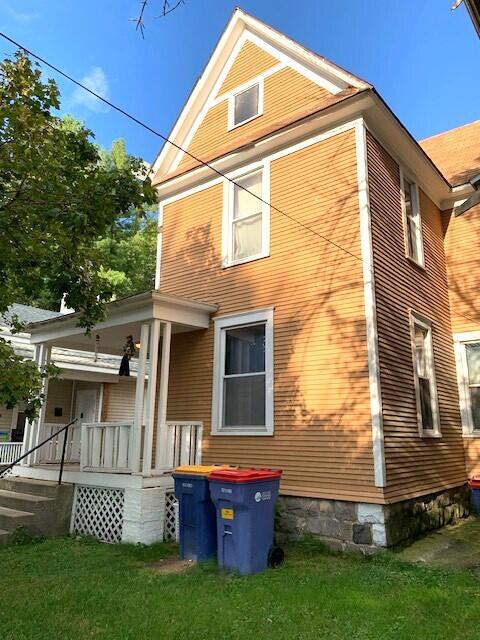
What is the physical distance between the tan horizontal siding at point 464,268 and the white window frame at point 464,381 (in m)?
0.16

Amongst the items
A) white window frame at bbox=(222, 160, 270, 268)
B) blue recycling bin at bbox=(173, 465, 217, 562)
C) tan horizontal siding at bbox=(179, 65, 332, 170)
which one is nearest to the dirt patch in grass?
blue recycling bin at bbox=(173, 465, 217, 562)

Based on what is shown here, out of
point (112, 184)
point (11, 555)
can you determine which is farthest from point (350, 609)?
point (112, 184)

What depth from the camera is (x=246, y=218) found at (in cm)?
914

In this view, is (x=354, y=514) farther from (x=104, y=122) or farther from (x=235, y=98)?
(x=235, y=98)

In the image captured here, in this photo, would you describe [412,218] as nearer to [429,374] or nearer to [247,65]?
[429,374]

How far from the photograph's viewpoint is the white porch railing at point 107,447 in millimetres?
7824

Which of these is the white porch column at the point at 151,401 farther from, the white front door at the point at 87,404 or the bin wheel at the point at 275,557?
the white front door at the point at 87,404

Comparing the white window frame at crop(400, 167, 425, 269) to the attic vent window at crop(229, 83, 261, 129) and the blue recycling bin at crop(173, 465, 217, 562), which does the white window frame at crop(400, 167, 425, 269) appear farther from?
the blue recycling bin at crop(173, 465, 217, 562)

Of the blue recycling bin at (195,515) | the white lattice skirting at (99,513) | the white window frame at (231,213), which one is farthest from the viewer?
the white window frame at (231,213)

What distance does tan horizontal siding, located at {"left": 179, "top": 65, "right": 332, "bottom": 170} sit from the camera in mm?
8867

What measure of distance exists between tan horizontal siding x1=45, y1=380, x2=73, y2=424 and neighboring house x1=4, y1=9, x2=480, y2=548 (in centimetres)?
517

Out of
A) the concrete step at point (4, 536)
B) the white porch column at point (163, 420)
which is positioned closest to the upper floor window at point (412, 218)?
the white porch column at point (163, 420)

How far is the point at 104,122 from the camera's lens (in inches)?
328

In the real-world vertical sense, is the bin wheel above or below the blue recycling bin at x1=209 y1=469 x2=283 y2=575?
below
